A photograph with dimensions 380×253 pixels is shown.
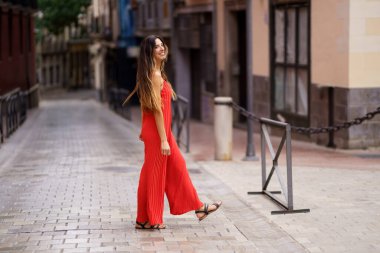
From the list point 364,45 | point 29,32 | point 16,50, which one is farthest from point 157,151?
point 29,32

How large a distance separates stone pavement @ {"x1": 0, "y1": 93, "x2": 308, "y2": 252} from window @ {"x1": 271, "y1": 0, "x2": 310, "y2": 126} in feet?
12.8

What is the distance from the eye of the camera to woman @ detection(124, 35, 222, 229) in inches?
286

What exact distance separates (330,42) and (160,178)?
769 centimetres

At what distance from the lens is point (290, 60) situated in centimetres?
1662

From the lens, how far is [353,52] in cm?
1363

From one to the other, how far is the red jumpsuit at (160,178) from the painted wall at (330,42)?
6.83 metres

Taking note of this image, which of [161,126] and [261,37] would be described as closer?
[161,126]

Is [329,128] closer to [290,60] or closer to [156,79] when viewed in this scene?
[156,79]

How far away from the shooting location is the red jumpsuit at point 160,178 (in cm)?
735

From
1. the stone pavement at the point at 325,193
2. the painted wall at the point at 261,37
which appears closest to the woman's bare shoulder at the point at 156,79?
the stone pavement at the point at 325,193

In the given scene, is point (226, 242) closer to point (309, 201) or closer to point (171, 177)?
point (171, 177)

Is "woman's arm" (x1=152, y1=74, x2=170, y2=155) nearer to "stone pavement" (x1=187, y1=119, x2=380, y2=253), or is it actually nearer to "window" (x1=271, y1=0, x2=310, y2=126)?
"stone pavement" (x1=187, y1=119, x2=380, y2=253)

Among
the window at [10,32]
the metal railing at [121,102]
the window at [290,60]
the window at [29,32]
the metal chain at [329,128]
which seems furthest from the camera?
the window at [29,32]

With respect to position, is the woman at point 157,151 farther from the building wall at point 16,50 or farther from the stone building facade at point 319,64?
the building wall at point 16,50
